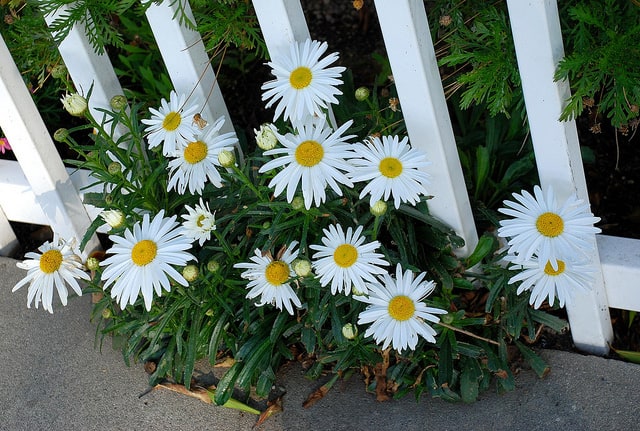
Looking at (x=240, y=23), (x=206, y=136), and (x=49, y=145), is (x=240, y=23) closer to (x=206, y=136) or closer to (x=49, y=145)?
(x=206, y=136)

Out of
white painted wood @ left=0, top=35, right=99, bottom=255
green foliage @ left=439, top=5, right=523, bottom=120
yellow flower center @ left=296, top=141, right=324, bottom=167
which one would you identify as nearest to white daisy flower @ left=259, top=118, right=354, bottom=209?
yellow flower center @ left=296, top=141, right=324, bottom=167

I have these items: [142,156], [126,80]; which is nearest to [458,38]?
[142,156]

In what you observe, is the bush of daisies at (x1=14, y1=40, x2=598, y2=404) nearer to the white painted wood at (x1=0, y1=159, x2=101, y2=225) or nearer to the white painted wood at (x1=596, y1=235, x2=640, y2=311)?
the white painted wood at (x1=596, y1=235, x2=640, y2=311)

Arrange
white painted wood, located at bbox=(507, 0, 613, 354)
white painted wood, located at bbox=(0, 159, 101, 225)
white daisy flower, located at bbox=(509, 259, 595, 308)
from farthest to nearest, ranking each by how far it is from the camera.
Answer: white painted wood, located at bbox=(0, 159, 101, 225)
white daisy flower, located at bbox=(509, 259, 595, 308)
white painted wood, located at bbox=(507, 0, 613, 354)

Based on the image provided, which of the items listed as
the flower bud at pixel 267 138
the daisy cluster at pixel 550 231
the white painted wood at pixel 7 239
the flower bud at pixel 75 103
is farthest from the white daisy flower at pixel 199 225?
the white painted wood at pixel 7 239

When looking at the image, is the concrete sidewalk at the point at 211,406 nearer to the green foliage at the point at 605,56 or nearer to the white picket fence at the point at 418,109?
the white picket fence at the point at 418,109

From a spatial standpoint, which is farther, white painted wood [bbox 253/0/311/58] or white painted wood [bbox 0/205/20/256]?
Result: white painted wood [bbox 0/205/20/256]

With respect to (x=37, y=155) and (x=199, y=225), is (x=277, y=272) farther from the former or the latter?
(x=37, y=155)

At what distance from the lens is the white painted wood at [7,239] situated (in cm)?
277

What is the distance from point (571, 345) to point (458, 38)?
918mm

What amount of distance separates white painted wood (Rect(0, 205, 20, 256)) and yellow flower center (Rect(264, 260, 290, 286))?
50.0 inches

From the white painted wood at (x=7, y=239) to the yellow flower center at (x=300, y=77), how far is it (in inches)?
54.9

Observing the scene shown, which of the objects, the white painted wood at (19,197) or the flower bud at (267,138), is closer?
the flower bud at (267,138)

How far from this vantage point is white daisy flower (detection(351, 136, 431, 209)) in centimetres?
178
